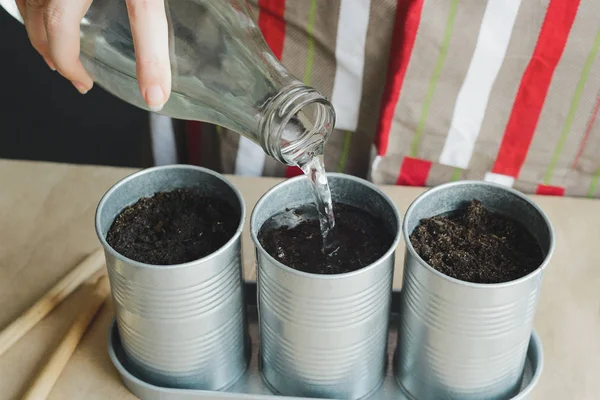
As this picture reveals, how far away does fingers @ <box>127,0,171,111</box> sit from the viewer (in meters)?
0.51

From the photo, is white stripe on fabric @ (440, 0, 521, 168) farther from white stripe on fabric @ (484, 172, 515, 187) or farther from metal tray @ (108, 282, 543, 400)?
metal tray @ (108, 282, 543, 400)

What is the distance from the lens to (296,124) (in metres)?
0.58

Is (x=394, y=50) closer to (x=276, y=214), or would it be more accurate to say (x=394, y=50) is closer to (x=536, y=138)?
(x=536, y=138)

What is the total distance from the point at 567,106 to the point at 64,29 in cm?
A: 63

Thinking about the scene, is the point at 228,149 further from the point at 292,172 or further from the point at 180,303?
the point at 180,303

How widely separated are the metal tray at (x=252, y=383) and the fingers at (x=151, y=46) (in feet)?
0.87

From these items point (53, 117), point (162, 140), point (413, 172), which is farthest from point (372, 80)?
point (53, 117)

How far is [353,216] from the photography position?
0.62 meters

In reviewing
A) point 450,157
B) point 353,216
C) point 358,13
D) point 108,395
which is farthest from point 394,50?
point 108,395

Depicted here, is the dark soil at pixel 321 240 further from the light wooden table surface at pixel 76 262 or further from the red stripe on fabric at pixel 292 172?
the red stripe on fabric at pixel 292 172

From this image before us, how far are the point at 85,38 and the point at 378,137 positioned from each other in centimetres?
42

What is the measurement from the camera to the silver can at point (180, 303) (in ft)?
1.82

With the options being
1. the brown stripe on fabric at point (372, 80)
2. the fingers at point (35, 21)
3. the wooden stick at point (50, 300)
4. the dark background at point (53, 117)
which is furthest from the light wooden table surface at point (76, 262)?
the dark background at point (53, 117)

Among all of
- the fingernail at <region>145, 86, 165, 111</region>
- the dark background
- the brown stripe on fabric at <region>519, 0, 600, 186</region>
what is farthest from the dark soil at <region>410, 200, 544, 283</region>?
the dark background
